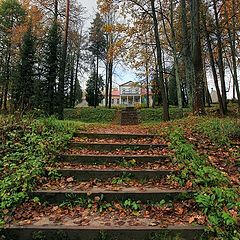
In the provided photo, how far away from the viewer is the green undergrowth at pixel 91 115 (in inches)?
919

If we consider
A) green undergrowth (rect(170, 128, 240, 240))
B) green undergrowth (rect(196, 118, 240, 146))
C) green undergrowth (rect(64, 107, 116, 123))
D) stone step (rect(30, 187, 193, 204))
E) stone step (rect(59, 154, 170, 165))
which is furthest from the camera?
green undergrowth (rect(64, 107, 116, 123))

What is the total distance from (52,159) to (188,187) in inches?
93.5

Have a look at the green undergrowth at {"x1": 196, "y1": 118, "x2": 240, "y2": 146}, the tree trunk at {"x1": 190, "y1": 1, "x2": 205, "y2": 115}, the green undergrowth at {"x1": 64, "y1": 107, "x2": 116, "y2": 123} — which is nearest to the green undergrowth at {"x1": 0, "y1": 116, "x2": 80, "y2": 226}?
the green undergrowth at {"x1": 196, "y1": 118, "x2": 240, "y2": 146}

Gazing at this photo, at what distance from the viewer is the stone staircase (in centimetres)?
311

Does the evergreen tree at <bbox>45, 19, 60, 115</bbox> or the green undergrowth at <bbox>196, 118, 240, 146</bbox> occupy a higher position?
the evergreen tree at <bbox>45, 19, 60, 115</bbox>

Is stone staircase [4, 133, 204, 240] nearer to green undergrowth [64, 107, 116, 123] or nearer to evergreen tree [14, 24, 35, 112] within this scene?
evergreen tree [14, 24, 35, 112]

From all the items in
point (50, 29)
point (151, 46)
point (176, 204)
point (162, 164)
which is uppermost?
point (50, 29)

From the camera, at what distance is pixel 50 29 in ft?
65.8

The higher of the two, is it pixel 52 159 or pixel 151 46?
pixel 151 46

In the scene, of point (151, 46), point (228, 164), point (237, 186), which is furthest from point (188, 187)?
point (151, 46)

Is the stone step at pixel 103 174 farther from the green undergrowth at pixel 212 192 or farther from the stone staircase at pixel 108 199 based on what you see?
the green undergrowth at pixel 212 192

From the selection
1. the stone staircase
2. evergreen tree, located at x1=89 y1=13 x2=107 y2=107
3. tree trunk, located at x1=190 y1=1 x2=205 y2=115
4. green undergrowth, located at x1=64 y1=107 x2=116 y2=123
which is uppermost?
evergreen tree, located at x1=89 y1=13 x2=107 y2=107

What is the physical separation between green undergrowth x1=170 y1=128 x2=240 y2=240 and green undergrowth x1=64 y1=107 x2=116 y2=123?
18.6 meters

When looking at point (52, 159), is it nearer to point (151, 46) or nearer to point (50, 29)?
point (151, 46)
